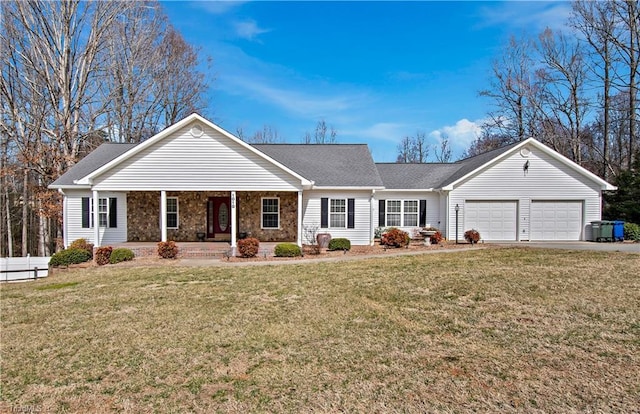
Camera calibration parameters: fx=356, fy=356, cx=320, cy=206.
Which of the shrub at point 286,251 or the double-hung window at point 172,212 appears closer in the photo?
the shrub at point 286,251

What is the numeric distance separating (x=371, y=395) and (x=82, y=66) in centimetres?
2720

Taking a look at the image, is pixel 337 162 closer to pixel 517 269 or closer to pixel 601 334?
pixel 517 269

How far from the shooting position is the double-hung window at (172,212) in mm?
18000

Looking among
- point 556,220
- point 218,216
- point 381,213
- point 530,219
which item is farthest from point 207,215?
point 556,220

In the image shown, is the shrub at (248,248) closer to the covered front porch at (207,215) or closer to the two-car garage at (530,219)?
the covered front porch at (207,215)

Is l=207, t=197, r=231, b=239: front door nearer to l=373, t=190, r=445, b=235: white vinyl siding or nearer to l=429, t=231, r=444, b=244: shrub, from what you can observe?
l=373, t=190, r=445, b=235: white vinyl siding

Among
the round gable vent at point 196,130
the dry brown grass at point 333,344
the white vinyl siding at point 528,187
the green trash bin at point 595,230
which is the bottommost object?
the dry brown grass at point 333,344

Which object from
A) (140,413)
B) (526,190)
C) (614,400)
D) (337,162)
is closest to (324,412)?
(140,413)

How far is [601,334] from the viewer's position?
5.73 metres

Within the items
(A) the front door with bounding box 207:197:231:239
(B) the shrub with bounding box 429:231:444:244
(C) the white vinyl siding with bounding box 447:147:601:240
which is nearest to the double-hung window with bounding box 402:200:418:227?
(C) the white vinyl siding with bounding box 447:147:601:240

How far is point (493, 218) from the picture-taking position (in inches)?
758

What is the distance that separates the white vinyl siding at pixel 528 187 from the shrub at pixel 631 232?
1.57 m

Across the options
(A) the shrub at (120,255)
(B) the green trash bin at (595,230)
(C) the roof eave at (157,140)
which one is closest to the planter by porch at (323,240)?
(C) the roof eave at (157,140)

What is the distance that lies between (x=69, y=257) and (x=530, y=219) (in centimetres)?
2172
